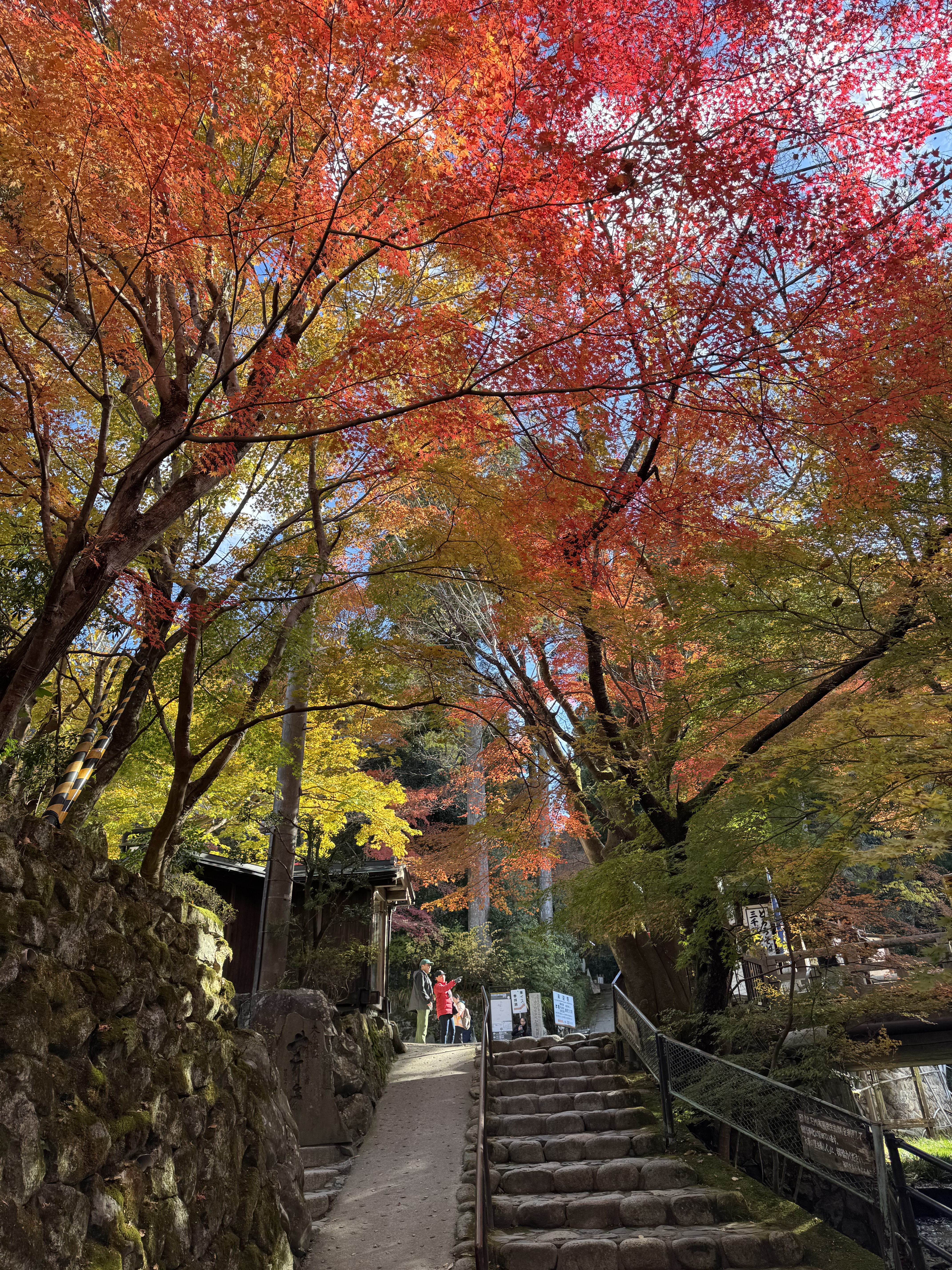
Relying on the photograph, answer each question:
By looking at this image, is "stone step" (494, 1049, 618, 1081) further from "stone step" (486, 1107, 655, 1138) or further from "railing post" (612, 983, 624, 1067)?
"stone step" (486, 1107, 655, 1138)

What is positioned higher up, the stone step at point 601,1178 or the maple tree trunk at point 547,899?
the maple tree trunk at point 547,899

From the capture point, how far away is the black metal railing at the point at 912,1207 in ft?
16.4

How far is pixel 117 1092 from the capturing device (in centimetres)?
453

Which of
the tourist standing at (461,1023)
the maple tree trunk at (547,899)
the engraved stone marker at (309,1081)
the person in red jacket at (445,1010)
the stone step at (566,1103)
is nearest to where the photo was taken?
the engraved stone marker at (309,1081)

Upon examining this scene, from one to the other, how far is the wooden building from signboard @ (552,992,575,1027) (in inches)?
228

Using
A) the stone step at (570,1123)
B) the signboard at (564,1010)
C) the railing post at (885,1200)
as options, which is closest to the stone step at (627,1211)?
the stone step at (570,1123)

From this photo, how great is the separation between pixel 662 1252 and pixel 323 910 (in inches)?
314

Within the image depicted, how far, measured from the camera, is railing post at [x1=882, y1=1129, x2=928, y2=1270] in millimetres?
5188

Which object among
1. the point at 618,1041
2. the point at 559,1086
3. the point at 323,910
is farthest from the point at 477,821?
the point at 559,1086

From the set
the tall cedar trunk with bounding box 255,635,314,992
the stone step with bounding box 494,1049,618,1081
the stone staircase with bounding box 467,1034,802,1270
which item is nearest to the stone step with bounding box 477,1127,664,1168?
the stone staircase with bounding box 467,1034,802,1270

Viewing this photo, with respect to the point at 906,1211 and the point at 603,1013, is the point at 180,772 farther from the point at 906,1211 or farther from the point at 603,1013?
the point at 603,1013

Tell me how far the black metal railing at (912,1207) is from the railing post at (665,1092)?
371 centimetres

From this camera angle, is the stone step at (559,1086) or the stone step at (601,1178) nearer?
the stone step at (601,1178)

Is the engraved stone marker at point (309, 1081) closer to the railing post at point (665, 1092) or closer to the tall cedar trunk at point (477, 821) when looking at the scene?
the railing post at point (665, 1092)
